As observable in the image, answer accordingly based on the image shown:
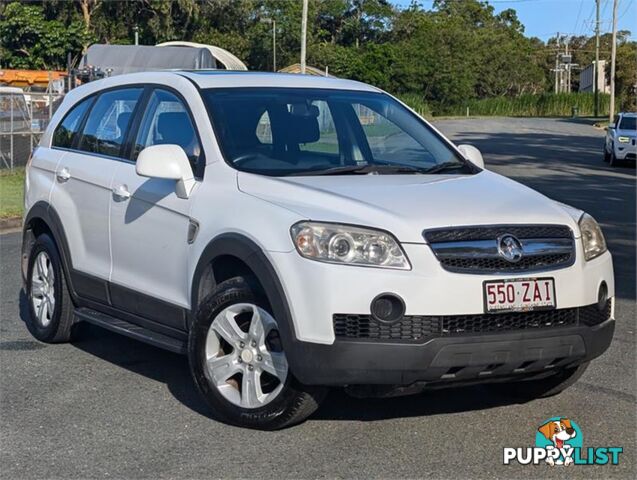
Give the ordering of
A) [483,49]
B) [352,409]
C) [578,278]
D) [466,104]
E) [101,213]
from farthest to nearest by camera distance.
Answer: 1. [483,49]
2. [466,104]
3. [101,213]
4. [352,409]
5. [578,278]

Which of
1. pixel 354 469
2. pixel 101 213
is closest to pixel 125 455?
pixel 354 469

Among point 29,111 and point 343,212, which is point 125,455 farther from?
point 29,111

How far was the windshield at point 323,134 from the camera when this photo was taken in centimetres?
596

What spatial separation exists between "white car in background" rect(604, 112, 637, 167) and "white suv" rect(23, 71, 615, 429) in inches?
901

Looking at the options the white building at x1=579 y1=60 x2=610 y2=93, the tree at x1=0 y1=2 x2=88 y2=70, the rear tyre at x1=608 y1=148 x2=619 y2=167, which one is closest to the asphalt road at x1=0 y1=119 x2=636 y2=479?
the rear tyre at x1=608 y1=148 x2=619 y2=167

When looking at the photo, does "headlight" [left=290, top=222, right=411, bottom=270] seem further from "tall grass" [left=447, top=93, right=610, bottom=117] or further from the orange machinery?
"tall grass" [left=447, top=93, right=610, bottom=117]

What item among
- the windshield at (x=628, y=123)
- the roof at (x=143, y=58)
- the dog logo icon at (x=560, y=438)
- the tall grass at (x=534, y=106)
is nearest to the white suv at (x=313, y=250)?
the dog logo icon at (x=560, y=438)

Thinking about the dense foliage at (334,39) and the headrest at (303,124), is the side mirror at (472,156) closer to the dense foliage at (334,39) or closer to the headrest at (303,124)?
the headrest at (303,124)

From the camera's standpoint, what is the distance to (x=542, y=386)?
593 centimetres

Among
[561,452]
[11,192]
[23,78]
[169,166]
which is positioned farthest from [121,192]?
[23,78]

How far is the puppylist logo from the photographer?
4988mm

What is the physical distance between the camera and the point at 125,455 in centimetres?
505

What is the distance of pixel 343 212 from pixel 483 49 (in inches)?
4184

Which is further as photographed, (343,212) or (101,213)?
(101,213)
